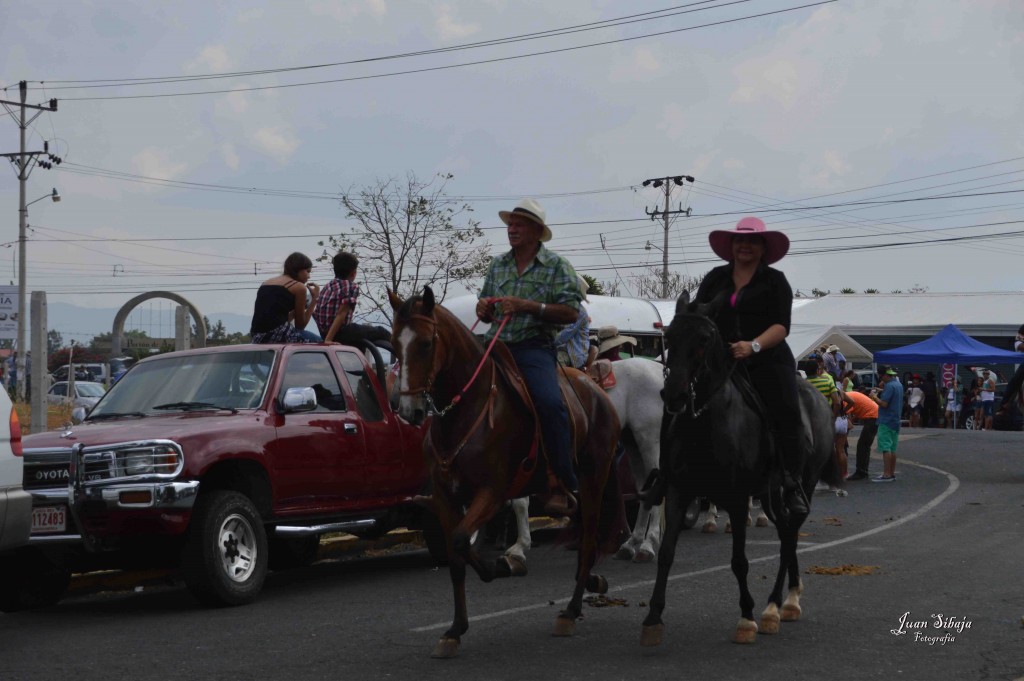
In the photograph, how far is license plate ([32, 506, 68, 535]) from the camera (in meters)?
9.41

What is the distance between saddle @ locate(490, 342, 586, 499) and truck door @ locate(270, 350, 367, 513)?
2778 millimetres

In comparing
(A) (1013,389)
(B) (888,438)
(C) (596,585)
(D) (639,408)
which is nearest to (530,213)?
(C) (596,585)

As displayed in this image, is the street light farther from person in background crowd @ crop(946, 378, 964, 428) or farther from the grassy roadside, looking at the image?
person in background crowd @ crop(946, 378, 964, 428)

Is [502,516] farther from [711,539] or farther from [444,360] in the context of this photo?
[444,360]

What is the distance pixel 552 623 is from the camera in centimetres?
848

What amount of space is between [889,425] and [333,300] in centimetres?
1318

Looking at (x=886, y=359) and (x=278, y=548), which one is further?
(x=886, y=359)

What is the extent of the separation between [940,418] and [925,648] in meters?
38.3

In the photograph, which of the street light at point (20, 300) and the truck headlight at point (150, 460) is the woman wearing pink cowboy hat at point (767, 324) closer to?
the truck headlight at point (150, 460)

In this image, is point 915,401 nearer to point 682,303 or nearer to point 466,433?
point 682,303

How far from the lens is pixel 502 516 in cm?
1239

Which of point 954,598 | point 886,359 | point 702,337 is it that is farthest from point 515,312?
point 886,359

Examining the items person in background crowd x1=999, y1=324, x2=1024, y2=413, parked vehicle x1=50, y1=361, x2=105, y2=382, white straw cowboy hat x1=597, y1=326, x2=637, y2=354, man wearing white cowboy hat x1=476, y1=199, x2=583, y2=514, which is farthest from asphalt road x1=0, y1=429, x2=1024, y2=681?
parked vehicle x1=50, y1=361, x2=105, y2=382

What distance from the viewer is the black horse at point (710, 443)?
7453mm
